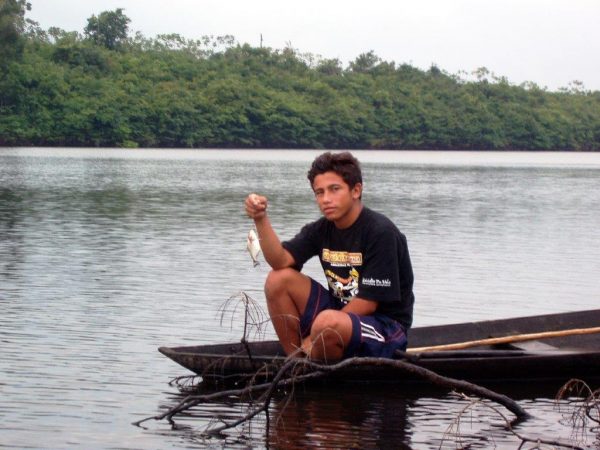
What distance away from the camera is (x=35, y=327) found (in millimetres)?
9148

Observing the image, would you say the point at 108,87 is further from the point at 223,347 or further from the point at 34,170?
the point at 223,347

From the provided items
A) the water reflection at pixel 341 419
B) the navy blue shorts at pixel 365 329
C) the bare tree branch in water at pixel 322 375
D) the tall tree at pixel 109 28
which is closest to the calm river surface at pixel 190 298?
the water reflection at pixel 341 419

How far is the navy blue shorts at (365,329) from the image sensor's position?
251 inches

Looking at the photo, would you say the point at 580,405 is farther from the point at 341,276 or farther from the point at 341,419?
the point at 341,276

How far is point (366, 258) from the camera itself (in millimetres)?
6414

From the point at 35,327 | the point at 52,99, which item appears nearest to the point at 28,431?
the point at 35,327

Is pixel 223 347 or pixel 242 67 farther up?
pixel 242 67

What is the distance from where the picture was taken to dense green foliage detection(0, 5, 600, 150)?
7919 centimetres

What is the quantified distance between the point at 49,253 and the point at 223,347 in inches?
305

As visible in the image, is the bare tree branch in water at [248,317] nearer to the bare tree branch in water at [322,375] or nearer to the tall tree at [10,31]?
the bare tree branch in water at [322,375]

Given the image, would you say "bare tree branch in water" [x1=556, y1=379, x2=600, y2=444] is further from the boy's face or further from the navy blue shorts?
the boy's face

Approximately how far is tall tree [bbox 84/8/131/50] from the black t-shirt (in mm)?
90810

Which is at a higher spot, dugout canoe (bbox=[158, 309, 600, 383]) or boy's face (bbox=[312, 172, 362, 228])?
boy's face (bbox=[312, 172, 362, 228])

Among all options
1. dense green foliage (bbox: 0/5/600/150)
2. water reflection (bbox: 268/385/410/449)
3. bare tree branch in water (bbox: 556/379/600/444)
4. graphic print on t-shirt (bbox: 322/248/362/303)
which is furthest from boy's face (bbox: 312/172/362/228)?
dense green foliage (bbox: 0/5/600/150)
